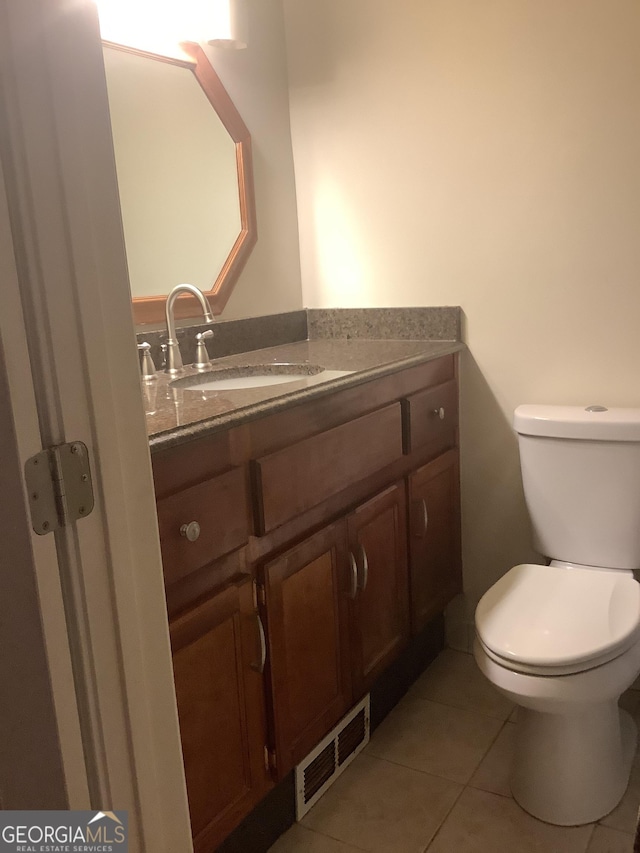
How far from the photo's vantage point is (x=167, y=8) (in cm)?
184

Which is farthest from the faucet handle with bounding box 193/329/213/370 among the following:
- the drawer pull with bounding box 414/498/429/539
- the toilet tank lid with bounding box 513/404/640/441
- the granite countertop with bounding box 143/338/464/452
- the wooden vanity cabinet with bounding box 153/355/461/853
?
the toilet tank lid with bounding box 513/404/640/441

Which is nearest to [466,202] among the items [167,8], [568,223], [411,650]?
[568,223]

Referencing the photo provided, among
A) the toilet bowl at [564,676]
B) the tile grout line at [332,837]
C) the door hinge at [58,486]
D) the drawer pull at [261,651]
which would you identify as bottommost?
the tile grout line at [332,837]

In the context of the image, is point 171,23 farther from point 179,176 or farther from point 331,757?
point 331,757

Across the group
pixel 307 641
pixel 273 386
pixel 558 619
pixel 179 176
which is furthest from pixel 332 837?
pixel 179 176

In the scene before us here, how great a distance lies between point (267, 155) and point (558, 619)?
1509mm

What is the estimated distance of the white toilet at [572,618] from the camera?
1466mm

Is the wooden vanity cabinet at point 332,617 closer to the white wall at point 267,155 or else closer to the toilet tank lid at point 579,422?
the toilet tank lid at point 579,422

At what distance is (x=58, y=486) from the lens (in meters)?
0.72

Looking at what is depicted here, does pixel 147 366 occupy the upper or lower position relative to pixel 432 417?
upper

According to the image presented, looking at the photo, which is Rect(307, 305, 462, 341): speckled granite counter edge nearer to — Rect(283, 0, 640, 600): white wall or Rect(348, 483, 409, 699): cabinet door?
Rect(283, 0, 640, 600): white wall

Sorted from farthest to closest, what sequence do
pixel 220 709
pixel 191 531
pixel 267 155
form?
pixel 267 155 → pixel 220 709 → pixel 191 531

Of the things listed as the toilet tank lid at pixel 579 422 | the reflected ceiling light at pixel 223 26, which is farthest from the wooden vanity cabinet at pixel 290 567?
the reflected ceiling light at pixel 223 26

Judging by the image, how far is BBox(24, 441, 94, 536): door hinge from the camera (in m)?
0.71
